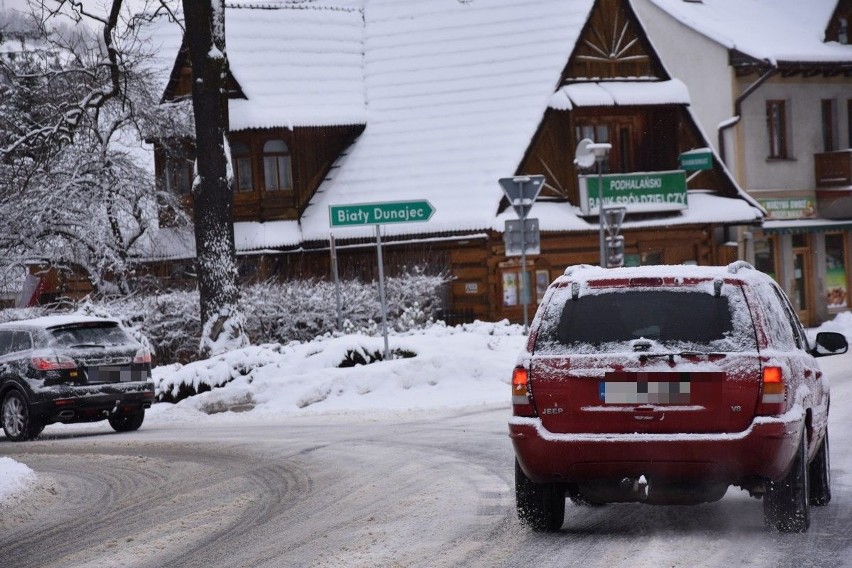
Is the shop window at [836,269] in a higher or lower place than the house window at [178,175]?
lower

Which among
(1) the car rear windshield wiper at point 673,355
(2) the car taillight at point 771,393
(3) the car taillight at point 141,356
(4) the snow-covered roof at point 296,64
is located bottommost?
(3) the car taillight at point 141,356

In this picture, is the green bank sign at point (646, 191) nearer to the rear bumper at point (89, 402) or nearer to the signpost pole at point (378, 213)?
the signpost pole at point (378, 213)

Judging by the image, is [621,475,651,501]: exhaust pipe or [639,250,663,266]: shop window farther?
[639,250,663,266]: shop window

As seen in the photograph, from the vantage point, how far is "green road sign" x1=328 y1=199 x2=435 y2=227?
74.7 ft

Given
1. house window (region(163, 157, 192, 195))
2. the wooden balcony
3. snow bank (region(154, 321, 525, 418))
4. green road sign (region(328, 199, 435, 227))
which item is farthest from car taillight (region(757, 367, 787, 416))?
the wooden balcony

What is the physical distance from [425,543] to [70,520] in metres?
3.32

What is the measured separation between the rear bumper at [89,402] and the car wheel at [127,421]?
0.32 m

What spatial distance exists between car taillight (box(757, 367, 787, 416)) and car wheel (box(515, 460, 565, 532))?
1.48m

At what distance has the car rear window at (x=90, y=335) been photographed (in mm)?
19516

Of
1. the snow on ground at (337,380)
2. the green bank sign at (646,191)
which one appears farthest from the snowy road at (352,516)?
the green bank sign at (646,191)

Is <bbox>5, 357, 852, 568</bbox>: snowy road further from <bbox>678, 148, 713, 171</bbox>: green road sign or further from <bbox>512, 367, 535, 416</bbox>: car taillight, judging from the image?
<bbox>678, 148, 713, 171</bbox>: green road sign

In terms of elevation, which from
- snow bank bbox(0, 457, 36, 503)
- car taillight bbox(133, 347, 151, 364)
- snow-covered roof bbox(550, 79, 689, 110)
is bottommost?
snow bank bbox(0, 457, 36, 503)

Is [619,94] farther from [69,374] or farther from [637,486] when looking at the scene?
[637,486]

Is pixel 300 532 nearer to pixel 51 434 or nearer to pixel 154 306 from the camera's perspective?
pixel 51 434
